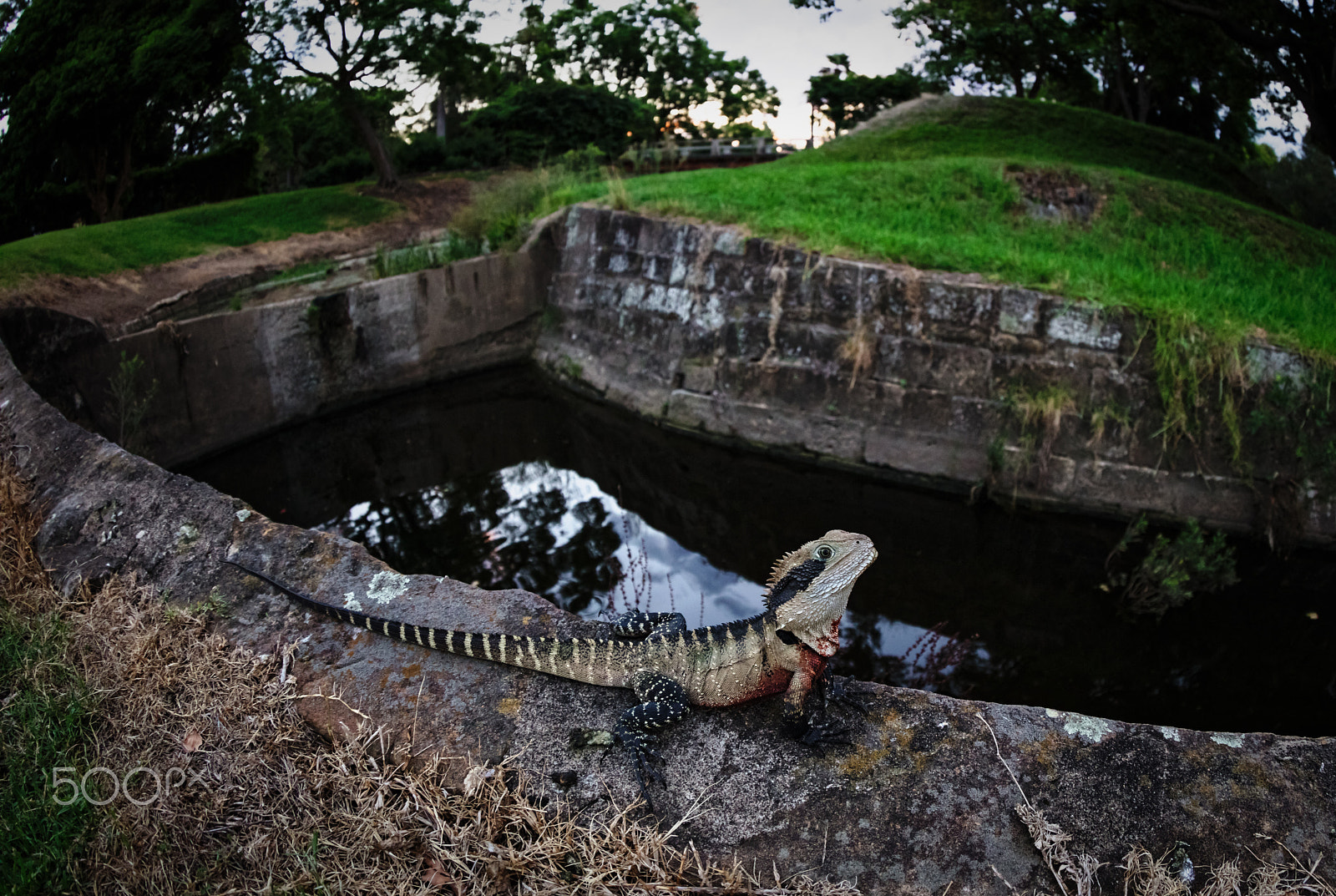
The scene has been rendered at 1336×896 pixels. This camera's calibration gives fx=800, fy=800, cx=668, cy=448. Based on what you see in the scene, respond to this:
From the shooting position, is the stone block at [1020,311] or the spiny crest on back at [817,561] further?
the stone block at [1020,311]

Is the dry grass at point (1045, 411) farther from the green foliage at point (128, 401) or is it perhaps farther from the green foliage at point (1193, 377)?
the green foliage at point (128, 401)

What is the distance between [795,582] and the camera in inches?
120

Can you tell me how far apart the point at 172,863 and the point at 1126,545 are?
291 inches

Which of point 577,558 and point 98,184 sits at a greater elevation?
point 98,184

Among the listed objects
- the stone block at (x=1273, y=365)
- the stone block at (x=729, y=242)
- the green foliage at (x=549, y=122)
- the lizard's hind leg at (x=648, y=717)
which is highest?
the green foliage at (x=549, y=122)

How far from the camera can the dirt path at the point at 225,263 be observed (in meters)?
11.6

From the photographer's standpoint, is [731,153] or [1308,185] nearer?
[1308,185]

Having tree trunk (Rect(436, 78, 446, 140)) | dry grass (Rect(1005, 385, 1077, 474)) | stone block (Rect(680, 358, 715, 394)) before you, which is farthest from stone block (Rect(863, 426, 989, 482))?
tree trunk (Rect(436, 78, 446, 140))

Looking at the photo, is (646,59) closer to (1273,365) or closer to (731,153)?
(731,153)

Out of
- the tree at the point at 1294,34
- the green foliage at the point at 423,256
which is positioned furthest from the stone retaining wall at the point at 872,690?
the tree at the point at 1294,34

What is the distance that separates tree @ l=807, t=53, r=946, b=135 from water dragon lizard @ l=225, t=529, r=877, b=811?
35.1 meters

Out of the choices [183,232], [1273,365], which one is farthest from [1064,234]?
[183,232]

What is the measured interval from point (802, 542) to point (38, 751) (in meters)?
5.69

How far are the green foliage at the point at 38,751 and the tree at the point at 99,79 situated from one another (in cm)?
1466
